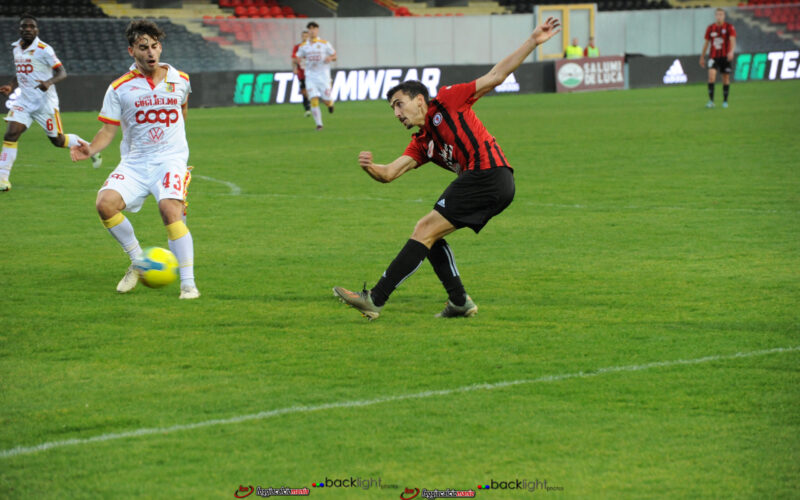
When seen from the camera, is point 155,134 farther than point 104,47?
No

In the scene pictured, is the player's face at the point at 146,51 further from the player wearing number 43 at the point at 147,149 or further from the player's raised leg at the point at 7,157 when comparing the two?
the player's raised leg at the point at 7,157

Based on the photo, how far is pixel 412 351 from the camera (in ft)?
21.4

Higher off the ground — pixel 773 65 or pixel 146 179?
pixel 146 179

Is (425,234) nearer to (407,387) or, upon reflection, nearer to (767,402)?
(407,387)

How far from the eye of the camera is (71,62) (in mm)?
33750

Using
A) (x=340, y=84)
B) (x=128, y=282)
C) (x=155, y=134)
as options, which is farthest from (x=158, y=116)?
(x=340, y=84)

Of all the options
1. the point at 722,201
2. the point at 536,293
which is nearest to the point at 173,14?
the point at 722,201

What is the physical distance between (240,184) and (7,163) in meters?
3.27

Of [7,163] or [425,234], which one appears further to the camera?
[7,163]

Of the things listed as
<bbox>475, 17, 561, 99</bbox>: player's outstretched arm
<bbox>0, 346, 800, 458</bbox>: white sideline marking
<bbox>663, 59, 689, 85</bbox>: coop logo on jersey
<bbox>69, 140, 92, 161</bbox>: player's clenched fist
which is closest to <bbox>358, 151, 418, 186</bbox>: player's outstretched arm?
<bbox>475, 17, 561, 99</bbox>: player's outstretched arm

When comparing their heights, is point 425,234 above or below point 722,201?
above

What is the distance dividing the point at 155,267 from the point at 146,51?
162 cm

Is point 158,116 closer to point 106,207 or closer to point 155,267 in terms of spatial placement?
point 106,207

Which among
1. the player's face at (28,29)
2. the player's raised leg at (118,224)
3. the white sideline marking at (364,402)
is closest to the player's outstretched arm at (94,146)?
the player's raised leg at (118,224)
